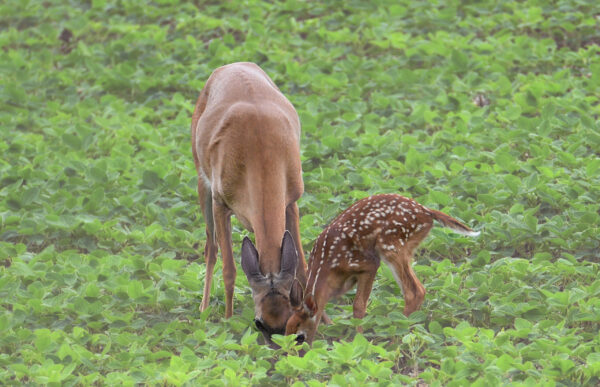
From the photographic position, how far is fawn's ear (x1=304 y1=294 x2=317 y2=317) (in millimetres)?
6875

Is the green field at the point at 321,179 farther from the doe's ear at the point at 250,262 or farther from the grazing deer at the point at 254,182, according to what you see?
the doe's ear at the point at 250,262

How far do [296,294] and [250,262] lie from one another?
1.25 feet

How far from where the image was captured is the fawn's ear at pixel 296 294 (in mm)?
6805

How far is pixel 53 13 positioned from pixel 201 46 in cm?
288

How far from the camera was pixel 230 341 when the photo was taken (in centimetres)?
678

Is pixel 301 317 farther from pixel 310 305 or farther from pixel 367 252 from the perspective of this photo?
pixel 367 252

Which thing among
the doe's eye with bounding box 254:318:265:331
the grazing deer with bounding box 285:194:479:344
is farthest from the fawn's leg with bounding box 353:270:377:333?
the doe's eye with bounding box 254:318:265:331

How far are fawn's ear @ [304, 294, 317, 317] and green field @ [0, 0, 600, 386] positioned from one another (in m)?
0.29

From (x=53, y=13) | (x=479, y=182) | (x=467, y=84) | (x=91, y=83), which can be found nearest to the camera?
Result: (x=479, y=182)

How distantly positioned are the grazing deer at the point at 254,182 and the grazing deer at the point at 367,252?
27 cm

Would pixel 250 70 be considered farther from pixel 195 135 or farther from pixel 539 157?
pixel 539 157

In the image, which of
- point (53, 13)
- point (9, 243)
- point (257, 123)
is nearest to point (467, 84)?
point (257, 123)

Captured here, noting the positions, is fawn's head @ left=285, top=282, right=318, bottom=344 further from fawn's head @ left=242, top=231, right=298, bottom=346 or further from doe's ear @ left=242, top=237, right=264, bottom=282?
doe's ear @ left=242, top=237, right=264, bottom=282

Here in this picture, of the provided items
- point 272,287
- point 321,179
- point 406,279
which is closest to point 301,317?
point 272,287
